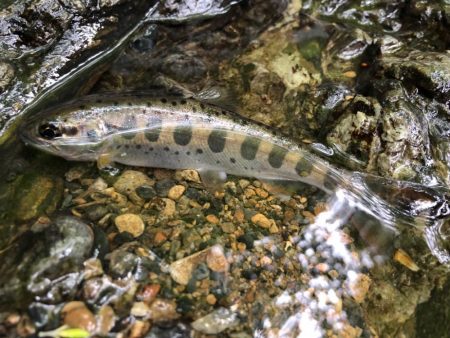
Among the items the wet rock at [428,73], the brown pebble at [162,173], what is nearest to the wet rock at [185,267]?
the brown pebble at [162,173]

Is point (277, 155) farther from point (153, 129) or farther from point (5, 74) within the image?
point (5, 74)

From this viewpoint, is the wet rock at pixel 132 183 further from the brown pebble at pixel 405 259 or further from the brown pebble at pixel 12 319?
the brown pebble at pixel 405 259

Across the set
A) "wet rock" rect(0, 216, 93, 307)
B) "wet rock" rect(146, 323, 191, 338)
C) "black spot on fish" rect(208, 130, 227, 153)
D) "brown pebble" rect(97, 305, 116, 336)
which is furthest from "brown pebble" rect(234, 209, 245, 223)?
"brown pebble" rect(97, 305, 116, 336)

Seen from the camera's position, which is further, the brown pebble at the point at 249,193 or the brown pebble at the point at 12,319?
the brown pebble at the point at 249,193

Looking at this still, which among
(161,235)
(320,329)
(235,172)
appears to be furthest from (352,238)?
(161,235)

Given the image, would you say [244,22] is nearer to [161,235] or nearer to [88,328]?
[161,235]

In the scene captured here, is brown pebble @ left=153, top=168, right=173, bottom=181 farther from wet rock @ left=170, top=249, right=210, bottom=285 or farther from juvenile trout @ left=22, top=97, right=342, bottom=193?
wet rock @ left=170, top=249, right=210, bottom=285

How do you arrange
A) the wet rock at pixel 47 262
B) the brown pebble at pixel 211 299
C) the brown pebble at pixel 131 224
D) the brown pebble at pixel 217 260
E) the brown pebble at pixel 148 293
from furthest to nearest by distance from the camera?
the brown pebble at pixel 131 224
the brown pebble at pixel 217 260
the brown pebble at pixel 211 299
the brown pebble at pixel 148 293
the wet rock at pixel 47 262

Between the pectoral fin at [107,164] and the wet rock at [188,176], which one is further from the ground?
the pectoral fin at [107,164]
